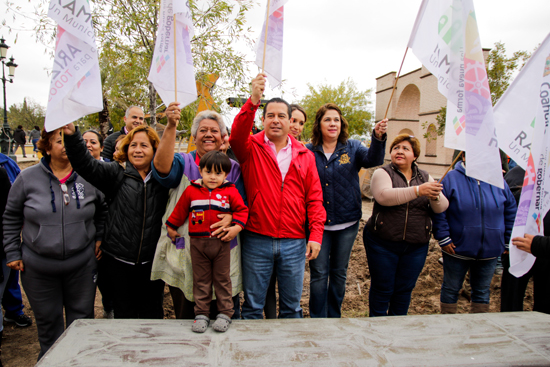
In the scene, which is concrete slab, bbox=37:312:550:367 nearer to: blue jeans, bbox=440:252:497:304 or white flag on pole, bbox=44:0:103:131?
blue jeans, bbox=440:252:497:304

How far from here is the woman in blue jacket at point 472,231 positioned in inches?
119

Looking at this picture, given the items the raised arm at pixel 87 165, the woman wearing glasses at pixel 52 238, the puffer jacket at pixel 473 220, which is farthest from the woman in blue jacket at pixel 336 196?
the woman wearing glasses at pixel 52 238

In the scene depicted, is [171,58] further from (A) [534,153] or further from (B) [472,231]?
(B) [472,231]

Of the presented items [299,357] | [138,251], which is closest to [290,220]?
[299,357]

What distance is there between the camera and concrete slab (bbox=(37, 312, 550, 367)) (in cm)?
193

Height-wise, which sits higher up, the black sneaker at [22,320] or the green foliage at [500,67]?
the green foliage at [500,67]

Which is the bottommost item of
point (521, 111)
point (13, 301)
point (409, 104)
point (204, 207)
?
point (13, 301)

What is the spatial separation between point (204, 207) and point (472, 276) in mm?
2907

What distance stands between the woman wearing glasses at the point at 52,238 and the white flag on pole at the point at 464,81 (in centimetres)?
317

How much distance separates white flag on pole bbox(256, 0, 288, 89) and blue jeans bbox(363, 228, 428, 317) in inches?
73.2

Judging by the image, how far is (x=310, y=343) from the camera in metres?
2.14

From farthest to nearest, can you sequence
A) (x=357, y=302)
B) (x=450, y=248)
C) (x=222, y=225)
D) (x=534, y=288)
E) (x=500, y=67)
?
(x=500, y=67) < (x=357, y=302) < (x=450, y=248) < (x=534, y=288) < (x=222, y=225)

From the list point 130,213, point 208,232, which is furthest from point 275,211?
point 130,213

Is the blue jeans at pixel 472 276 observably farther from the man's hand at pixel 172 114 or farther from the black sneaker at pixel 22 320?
the black sneaker at pixel 22 320
